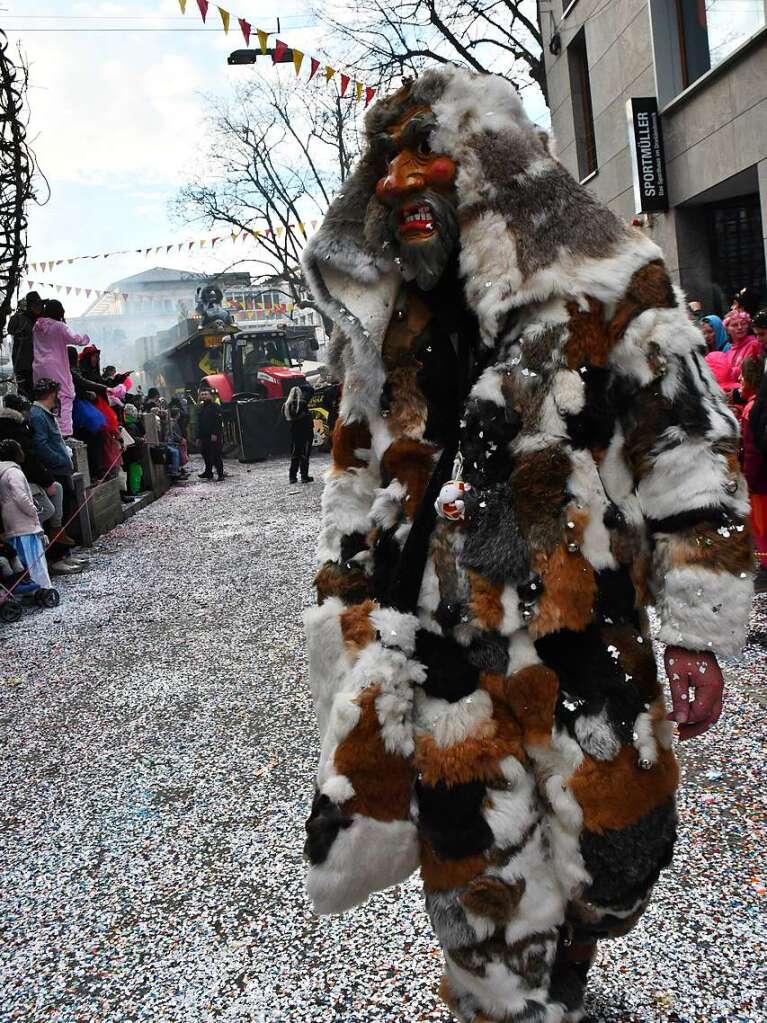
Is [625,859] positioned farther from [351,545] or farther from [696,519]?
[351,545]

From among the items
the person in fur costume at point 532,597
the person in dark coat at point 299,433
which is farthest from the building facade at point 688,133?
the person in fur costume at point 532,597

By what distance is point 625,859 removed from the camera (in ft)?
5.04

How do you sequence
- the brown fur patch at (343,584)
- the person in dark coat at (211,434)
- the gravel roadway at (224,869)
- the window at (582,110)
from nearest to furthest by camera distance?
the brown fur patch at (343,584)
the gravel roadway at (224,869)
the person in dark coat at (211,434)
the window at (582,110)

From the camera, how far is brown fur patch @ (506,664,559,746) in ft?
5.19

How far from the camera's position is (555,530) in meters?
1.58

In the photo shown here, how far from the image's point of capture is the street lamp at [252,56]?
11.7m

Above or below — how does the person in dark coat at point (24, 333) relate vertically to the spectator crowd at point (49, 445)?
above

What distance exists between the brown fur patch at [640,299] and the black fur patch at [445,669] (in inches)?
26.8

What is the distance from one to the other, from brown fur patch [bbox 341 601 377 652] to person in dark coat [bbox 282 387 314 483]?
39.7 ft

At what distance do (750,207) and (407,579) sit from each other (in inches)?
467

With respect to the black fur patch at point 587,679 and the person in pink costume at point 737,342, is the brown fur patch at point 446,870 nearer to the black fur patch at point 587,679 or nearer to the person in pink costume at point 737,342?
the black fur patch at point 587,679

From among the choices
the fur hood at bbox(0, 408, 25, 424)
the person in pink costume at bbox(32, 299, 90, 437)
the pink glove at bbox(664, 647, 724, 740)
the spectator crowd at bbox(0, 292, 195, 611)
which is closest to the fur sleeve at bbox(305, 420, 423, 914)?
the pink glove at bbox(664, 647, 724, 740)

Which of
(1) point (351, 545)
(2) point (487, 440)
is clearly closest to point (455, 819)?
(1) point (351, 545)

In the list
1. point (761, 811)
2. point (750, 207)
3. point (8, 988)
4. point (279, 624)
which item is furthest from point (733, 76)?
point (8, 988)
